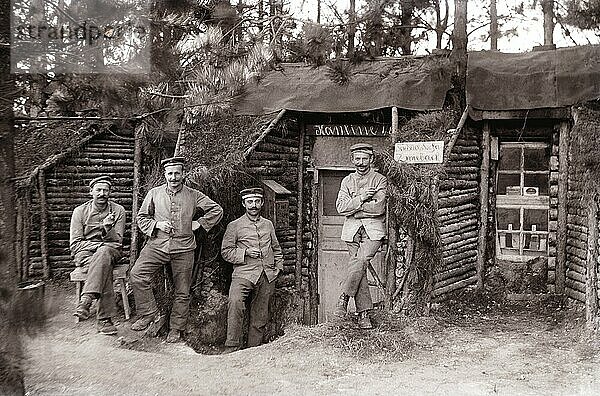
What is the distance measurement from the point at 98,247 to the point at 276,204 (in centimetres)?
252

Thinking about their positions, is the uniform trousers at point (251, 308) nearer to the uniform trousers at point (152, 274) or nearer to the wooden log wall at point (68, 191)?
the uniform trousers at point (152, 274)

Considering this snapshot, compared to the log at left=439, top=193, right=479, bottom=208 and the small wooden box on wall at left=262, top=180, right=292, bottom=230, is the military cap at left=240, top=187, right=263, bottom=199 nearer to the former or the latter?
the small wooden box on wall at left=262, top=180, right=292, bottom=230

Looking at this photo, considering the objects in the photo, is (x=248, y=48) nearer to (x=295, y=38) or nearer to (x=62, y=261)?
(x=295, y=38)

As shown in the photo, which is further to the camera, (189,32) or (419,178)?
(419,178)

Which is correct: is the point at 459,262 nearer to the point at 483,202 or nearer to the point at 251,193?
the point at 483,202

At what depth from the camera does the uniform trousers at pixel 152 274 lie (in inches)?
293

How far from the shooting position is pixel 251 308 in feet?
26.9

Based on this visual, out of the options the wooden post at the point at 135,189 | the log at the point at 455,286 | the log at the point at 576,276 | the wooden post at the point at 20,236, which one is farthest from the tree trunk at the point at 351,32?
the wooden post at the point at 20,236

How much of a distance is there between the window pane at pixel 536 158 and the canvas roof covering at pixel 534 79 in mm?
→ 916

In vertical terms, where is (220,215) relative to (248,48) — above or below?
below

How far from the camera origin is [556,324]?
7855mm

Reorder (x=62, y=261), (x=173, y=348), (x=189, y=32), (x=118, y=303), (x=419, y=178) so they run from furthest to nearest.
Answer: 1. (x=62, y=261)
2. (x=118, y=303)
3. (x=419, y=178)
4. (x=173, y=348)
5. (x=189, y=32)

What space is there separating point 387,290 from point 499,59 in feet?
11.8

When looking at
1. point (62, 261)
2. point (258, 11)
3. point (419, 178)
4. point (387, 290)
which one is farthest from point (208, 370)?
point (62, 261)
